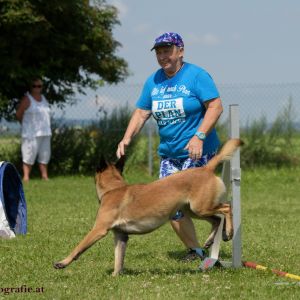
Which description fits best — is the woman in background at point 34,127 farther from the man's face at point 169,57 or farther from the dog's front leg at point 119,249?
the dog's front leg at point 119,249

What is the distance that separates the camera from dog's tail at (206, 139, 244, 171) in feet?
20.0

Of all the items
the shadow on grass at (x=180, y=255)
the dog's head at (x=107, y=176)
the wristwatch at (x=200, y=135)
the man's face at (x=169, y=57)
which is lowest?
the shadow on grass at (x=180, y=255)

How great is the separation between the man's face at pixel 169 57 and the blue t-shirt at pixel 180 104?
8 cm

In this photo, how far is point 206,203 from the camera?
6125 millimetres

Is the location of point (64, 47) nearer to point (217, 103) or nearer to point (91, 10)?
point (91, 10)

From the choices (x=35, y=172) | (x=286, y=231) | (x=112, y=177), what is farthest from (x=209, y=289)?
(x=35, y=172)

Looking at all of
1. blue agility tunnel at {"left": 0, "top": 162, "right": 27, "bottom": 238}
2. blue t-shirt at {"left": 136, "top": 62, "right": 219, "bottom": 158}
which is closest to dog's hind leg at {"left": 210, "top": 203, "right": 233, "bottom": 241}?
blue t-shirt at {"left": 136, "top": 62, "right": 219, "bottom": 158}

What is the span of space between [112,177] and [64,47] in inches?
415

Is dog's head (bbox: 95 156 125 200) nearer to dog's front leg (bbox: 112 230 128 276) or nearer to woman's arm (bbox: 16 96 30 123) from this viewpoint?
dog's front leg (bbox: 112 230 128 276)

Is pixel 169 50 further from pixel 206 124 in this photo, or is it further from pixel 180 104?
pixel 206 124

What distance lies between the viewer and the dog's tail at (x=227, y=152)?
6090 millimetres

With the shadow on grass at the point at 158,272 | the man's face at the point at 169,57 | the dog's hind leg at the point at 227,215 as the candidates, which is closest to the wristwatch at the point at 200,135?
the dog's hind leg at the point at 227,215

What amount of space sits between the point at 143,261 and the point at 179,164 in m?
0.99

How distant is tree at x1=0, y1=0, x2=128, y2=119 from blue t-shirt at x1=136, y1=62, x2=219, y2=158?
906cm
